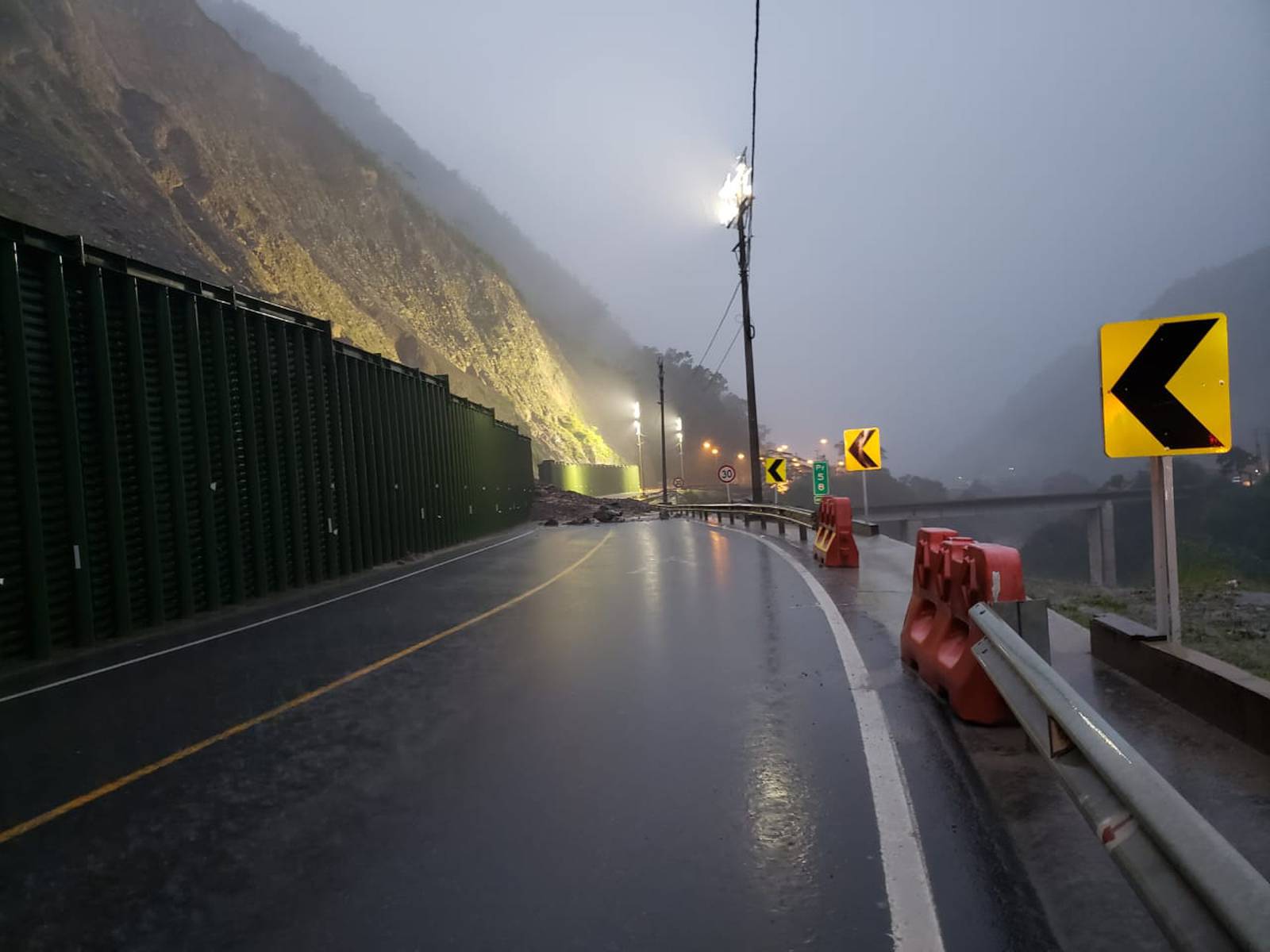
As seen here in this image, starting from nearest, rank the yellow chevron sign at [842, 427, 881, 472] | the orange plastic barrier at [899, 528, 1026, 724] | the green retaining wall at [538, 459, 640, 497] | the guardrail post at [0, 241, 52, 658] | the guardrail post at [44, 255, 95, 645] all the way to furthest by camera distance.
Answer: the orange plastic barrier at [899, 528, 1026, 724] → the guardrail post at [0, 241, 52, 658] → the guardrail post at [44, 255, 95, 645] → the yellow chevron sign at [842, 427, 881, 472] → the green retaining wall at [538, 459, 640, 497]

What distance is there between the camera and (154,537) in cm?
1151

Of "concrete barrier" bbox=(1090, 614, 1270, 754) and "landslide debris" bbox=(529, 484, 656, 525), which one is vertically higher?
"concrete barrier" bbox=(1090, 614, 1270, 754)

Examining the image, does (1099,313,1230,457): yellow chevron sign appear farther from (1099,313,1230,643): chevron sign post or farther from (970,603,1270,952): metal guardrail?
(970,603,1270,952): metal guardrail

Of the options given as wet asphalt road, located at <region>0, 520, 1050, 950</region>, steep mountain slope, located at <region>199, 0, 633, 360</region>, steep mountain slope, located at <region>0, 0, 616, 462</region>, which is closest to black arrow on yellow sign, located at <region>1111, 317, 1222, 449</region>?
wet asphalt road, located at <region>0, 520, 1050, 950</region>

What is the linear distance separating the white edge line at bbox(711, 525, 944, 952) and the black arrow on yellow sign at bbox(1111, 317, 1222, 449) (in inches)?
103

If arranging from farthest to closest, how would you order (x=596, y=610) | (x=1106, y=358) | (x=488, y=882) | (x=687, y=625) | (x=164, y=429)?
(x=164, y=429)
(x=596, y=610)
(x=687, y=625)
(x=1106, y=358)
(x=488, y=882)

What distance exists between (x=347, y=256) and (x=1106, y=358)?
6667cm

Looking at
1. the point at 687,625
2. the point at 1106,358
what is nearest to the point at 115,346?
the point at 687,625

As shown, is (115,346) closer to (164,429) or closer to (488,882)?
(164,429)

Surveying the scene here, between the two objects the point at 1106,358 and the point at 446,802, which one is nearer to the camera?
the point at 446,802

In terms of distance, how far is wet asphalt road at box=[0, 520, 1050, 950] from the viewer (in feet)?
11.0

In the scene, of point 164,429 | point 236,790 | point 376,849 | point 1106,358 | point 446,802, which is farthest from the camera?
point 164,429

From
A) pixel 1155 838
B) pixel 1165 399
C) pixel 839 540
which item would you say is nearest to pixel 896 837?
pixel 1155 838

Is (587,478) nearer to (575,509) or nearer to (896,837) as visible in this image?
(575,509)
